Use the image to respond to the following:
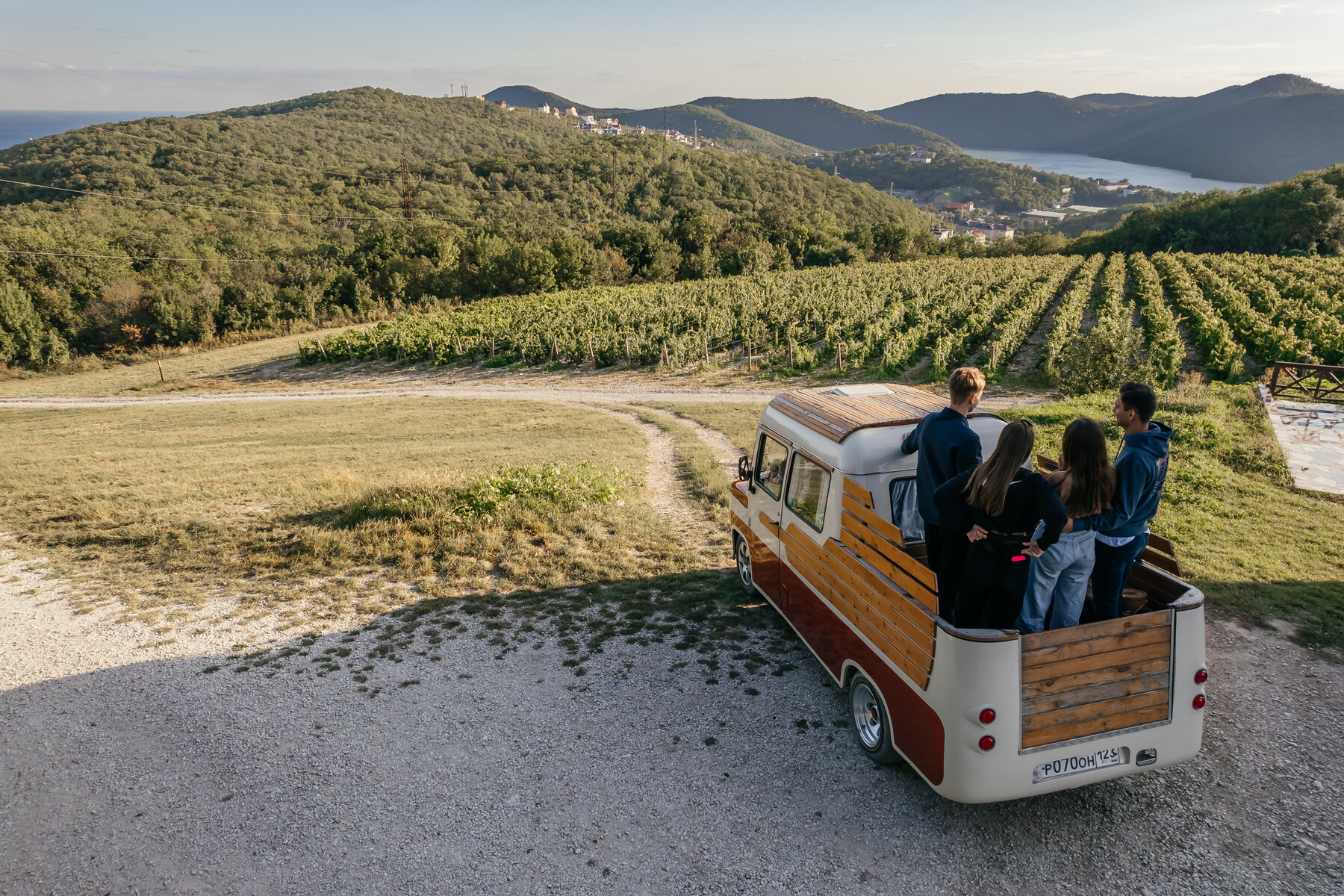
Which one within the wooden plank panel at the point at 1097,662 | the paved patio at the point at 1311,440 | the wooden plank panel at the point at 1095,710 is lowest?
the paved patio at the point at 1311,440

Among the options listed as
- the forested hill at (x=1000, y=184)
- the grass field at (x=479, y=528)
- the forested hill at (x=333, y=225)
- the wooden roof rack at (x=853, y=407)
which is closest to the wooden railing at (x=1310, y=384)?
the grass field at (x=479, y=528)

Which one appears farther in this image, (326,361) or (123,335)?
(123,335)

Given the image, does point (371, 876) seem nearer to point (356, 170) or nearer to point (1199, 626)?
point (1199, 626)

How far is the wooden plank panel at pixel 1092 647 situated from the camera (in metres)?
3.90

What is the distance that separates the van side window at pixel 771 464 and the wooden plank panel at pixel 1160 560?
2.82 metres

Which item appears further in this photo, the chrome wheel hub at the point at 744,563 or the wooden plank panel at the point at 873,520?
the chrome wheel hub at the point at 744,563

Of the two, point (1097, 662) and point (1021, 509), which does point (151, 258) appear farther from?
point (1097, 662)

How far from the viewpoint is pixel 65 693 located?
6.35m

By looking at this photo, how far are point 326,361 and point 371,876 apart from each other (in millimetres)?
36945

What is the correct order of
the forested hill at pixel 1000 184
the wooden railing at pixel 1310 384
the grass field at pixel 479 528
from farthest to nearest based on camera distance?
the forested hill at pixel 1000 184 → the wooden railing at pixel 1310 384 → the grass field at pixel 479 528

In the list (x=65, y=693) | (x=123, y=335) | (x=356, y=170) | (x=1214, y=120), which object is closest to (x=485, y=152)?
(x=356, y=170)

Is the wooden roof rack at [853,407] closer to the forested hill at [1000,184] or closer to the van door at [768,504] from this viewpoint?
the van door at [768,504]

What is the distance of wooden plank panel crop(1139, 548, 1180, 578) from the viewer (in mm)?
4742

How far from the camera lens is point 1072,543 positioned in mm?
4230
